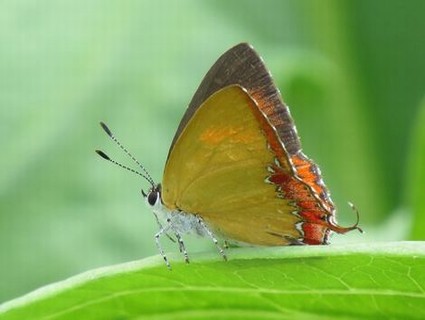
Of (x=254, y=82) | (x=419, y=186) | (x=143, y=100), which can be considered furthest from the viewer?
(x=143, y=100)

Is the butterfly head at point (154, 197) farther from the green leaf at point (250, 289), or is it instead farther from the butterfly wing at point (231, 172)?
the green leaf at point (250, 289)

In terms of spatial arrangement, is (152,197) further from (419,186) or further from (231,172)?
(419,186)

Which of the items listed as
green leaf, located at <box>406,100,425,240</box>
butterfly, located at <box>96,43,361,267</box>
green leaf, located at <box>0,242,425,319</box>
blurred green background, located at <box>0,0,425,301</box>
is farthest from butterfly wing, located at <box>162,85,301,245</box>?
blurred green background, located at <box>0,0,425,301</box>

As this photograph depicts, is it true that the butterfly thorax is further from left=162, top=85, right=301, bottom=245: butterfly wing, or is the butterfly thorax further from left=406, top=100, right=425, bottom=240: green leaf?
left=406, top=100, right=425, bottom=240: green leaf

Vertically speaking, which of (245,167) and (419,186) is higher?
(245,167)

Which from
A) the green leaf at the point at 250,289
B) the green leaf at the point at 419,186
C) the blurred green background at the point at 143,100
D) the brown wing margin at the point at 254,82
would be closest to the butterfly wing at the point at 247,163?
the brown wing margin at the point at 254,82

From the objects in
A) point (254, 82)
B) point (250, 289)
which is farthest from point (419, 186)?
point (250, 289)
